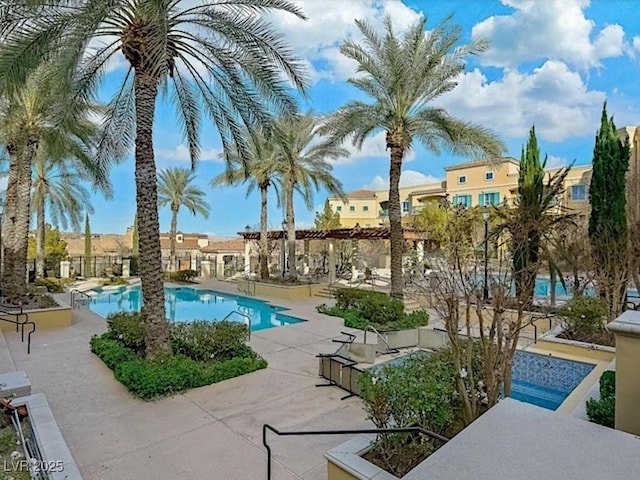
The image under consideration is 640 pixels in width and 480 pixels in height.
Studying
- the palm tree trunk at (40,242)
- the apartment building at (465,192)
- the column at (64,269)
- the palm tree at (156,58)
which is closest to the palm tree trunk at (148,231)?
the palm tree at (156,58)

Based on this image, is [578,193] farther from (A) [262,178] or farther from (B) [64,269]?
(B) [64,269]

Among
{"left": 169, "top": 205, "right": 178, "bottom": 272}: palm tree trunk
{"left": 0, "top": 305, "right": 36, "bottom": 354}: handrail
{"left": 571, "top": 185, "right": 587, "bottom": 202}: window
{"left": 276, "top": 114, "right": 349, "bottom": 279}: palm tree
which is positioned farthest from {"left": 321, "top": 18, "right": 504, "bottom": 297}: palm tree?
{"left": 571, "top": 185, "right": 587, "bottom": 202}: window

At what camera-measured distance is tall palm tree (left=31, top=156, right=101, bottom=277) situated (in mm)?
20913

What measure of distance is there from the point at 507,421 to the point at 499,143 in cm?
1238

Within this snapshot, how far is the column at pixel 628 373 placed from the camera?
354 centimetres

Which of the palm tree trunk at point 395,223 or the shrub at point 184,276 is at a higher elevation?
the palm tree trunk at point 395,223

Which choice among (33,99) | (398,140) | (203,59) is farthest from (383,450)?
(33,99)

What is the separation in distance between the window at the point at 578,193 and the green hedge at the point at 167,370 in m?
34.4

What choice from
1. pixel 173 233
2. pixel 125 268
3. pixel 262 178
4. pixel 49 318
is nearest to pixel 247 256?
pixel 173 233

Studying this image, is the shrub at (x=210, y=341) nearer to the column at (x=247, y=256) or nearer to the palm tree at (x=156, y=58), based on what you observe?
the palm tree at (x=156, y=58)

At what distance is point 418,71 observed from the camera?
13016 millimetres

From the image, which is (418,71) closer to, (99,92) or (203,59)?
(203,59)

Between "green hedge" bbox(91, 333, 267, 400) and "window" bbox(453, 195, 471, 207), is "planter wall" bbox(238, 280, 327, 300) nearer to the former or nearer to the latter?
"green hedge" bbox(91, 333, 267, 400)

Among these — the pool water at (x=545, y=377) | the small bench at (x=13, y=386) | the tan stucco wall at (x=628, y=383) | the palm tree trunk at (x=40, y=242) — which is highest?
the palm tree trunk at (x=40, y=242)
